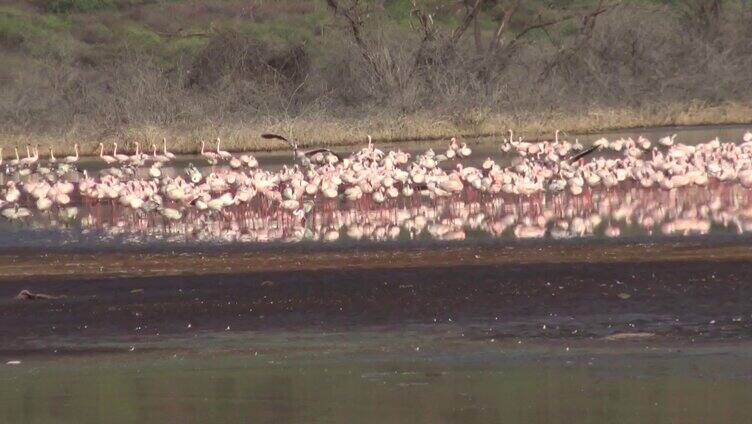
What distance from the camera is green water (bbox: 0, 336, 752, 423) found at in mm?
7355

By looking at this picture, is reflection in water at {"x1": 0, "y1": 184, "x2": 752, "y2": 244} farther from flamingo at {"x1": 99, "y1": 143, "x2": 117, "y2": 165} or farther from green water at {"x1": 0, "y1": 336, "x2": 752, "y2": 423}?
flamingo at {"x1": 99, "y1": 143, "x2": 117, "y2": 165}

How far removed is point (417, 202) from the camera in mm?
18906

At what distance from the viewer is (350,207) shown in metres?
18.6

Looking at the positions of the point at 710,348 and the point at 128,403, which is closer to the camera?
the point at 128,403

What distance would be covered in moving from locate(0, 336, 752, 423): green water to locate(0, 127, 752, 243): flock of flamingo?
586 centimetres

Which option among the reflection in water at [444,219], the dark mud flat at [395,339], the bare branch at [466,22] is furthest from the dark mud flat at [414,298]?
the bare branch at [466,22]

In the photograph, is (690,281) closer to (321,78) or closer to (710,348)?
(710,348)

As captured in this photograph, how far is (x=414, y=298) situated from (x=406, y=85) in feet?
84.7

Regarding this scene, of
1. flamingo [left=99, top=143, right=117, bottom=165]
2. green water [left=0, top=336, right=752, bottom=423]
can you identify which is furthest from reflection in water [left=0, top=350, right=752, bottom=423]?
flamingo [left=99, top=143, right=117, bottom=165]

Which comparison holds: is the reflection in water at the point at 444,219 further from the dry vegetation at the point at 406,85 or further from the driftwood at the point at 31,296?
the dry vegetation at the point at 406,85

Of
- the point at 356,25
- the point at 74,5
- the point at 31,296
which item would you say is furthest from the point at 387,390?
the point at 74,5

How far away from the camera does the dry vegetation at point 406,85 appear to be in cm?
3469

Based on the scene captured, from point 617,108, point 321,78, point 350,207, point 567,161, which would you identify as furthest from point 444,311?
point 321,78

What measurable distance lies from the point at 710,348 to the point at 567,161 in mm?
12081
